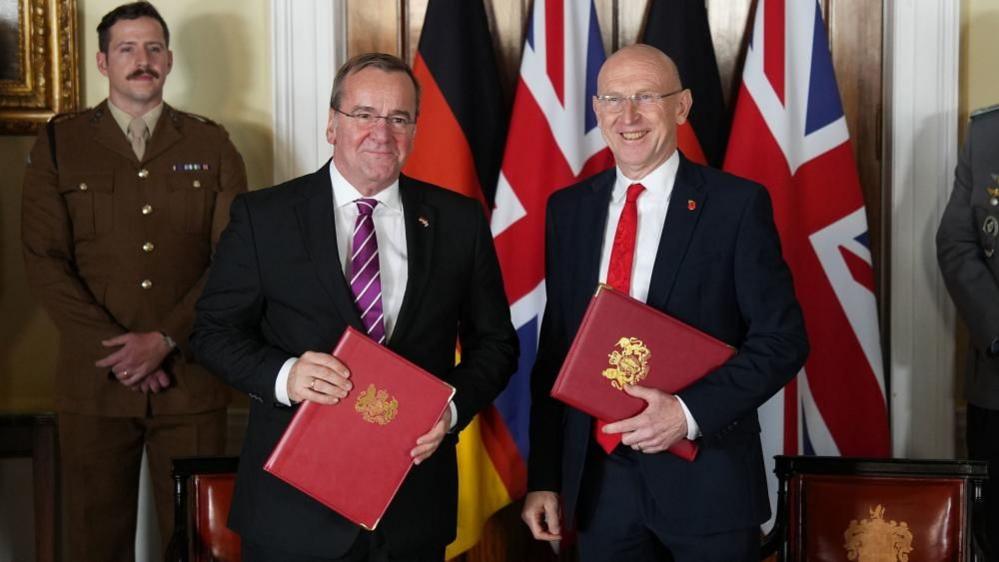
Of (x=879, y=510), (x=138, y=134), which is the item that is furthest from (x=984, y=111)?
(x=138, y=134)

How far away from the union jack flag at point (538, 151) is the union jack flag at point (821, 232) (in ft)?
1.36

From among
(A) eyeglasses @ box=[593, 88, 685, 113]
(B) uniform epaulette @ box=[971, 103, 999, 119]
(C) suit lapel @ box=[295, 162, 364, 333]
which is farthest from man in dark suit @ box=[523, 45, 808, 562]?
(B) uniform epaulette @ box=[971, 103, 999, 119]

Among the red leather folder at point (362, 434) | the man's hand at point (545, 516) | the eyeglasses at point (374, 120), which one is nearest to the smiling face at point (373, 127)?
the eyeglasses at point (374, 120)

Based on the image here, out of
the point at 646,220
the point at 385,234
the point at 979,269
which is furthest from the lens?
the point at 979,269

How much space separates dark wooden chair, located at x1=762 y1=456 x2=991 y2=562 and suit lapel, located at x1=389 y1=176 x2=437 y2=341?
3.13ft

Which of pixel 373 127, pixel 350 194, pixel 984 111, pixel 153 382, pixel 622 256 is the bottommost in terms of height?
pixel 153 382

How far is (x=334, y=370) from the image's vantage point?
183 centimetres

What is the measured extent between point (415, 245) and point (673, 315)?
0.47 m

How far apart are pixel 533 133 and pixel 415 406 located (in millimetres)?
1435

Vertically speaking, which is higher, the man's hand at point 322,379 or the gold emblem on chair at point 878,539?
the man's hand at point 322,379

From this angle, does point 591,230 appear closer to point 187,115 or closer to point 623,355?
point 623,355

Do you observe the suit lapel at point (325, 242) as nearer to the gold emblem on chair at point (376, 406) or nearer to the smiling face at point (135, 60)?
the gold emblem on chair at point (376, 406)

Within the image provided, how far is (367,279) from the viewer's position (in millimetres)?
1979

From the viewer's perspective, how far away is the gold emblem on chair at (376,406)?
1861 mm
